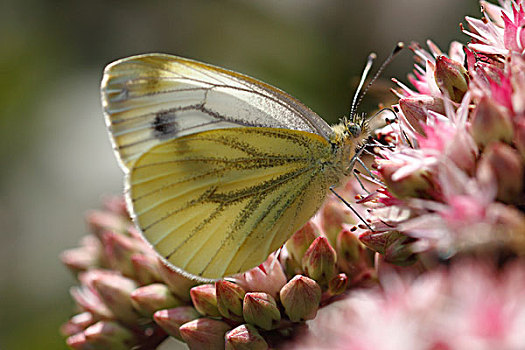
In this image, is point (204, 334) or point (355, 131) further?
point (355, 131)

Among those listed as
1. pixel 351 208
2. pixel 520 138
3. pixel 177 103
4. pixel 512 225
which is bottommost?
pixel 351 208

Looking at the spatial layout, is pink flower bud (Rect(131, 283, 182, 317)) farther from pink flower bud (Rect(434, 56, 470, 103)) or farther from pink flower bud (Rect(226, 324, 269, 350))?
pink flower bud (Rect(434, 56, 470, 103))

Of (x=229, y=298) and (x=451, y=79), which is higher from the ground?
(x=451, y=79)

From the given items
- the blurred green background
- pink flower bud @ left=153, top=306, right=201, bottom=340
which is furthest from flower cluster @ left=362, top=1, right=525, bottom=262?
the blurred green background

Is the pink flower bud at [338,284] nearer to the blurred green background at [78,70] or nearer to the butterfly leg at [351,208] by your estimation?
the butterfly leg at [351,208]

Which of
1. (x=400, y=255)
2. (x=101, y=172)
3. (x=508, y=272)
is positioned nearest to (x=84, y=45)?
(x=101, y=172)

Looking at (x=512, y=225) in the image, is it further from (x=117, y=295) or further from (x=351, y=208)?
(x=117, y=295)

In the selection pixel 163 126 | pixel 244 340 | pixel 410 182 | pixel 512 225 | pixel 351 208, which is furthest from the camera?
pixel 163 126

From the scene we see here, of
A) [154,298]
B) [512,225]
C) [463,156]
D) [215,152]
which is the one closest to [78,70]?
[215,152]
